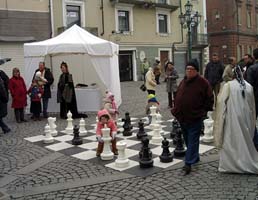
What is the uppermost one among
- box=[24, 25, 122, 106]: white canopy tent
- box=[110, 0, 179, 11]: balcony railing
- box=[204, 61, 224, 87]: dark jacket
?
box=[110, 0, 179, 11]: balcony railing

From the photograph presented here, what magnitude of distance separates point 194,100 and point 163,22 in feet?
101

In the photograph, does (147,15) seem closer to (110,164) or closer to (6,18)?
(6,18)

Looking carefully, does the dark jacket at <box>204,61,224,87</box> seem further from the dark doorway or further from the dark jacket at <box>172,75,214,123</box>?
the dark doorway

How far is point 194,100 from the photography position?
18.7ft

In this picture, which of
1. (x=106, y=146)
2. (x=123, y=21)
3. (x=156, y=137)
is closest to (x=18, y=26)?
(x=123, y=21)

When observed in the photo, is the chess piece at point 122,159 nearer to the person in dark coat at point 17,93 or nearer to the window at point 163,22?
the person in dark coat at point 17,93

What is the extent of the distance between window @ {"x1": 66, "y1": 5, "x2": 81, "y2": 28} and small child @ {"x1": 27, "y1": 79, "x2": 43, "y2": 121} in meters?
16.3

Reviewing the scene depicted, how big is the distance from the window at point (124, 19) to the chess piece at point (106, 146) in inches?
979

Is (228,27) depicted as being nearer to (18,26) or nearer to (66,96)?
(18,26)

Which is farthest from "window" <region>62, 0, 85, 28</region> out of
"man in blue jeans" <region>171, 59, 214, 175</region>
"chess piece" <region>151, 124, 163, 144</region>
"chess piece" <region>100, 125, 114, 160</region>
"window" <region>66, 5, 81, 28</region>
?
"man in blue jeans" <region>171, 59, 214, 175</region>

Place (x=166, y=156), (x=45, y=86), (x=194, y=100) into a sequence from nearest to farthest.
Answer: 1. (x=194, y=100)
2. (x=166, y=156)
3. (x=45, y=86)

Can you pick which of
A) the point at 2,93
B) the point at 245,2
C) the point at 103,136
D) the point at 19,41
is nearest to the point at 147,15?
the point at 19,41

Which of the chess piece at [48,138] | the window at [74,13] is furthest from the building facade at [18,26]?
the chess piece at [48,138]

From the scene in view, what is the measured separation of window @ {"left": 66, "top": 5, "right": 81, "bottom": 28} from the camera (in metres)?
27.9
